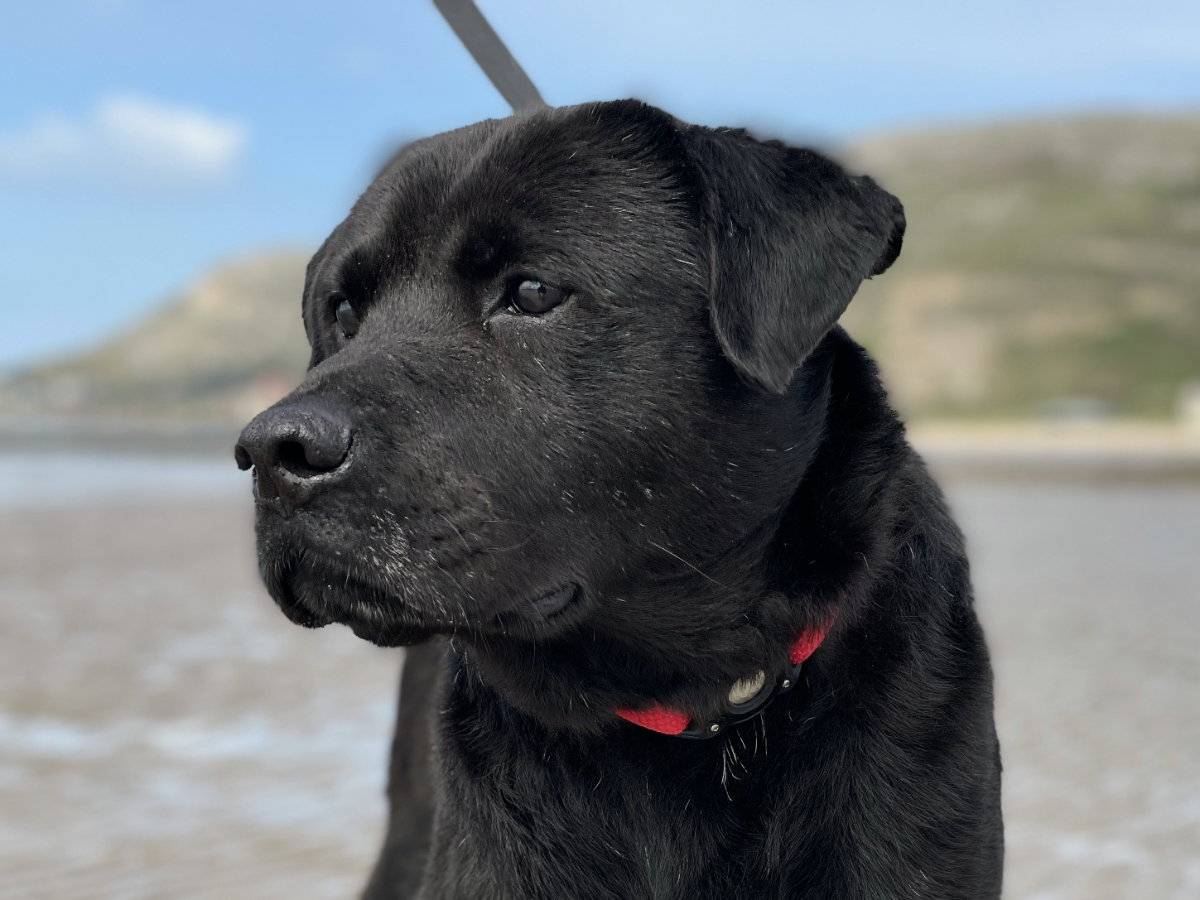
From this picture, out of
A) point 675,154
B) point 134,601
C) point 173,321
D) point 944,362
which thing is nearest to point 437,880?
point 675,154

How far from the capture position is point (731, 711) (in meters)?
2.44

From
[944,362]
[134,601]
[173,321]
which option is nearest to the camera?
[134,601]

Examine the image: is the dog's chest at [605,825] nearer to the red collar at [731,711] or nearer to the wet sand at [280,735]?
the red collar at [731,711]

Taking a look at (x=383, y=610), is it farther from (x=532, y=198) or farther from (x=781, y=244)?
(x=781, y=244)

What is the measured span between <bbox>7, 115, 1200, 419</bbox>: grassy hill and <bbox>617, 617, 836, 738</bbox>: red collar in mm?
59105

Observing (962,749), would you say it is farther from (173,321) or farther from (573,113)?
(173,321)

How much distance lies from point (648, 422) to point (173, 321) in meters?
193

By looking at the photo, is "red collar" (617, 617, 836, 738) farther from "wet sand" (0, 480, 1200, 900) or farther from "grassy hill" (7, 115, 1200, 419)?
"grassy hill" (7, 115, 1200, 419)

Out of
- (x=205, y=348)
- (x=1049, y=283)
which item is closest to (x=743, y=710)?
(x=1049, y=283)

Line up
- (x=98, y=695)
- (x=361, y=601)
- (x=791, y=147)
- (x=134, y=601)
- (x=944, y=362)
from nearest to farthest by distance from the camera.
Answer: (x=361, y=601), (x=791, y=147), (x=98, y=695), (x=134, y=601), (x=944, y=362)

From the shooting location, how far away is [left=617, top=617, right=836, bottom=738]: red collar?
243cm

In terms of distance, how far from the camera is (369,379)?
2.22 m

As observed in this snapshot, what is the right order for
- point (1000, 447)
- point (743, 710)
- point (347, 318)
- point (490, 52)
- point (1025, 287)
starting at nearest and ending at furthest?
point (743, 710) → point (347, 318) → point (490, 52) → point (1000, 447) → point (1025, 287)

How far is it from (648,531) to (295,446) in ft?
2.40
